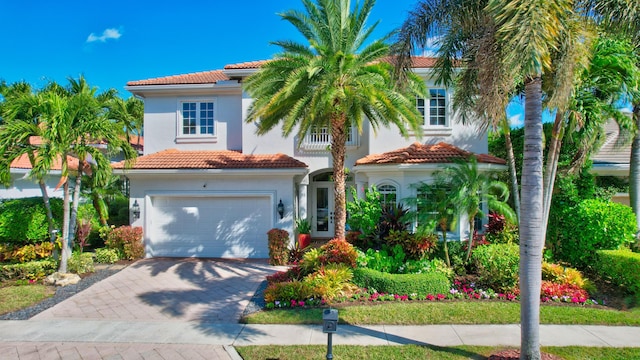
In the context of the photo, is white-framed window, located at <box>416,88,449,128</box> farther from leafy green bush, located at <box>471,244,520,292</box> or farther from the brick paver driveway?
the brick paver driveway

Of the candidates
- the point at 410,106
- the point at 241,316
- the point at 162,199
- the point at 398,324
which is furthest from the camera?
the point at 162,199

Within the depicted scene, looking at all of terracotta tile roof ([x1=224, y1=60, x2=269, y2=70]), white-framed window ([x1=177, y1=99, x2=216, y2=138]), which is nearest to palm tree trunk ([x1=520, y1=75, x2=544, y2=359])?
terracotta tile roof ([x1=224, y1=60, x2=269, y2=70])

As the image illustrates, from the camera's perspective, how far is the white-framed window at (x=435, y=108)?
14414 millimetres

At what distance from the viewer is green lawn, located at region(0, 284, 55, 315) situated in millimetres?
8891

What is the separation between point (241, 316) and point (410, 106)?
24.2 feet

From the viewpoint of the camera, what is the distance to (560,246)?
11.6 m

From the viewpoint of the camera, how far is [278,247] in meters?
12.7

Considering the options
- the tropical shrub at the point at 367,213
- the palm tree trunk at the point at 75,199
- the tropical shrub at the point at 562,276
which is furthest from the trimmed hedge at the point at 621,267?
the palm tree trunk at the point at 75,199

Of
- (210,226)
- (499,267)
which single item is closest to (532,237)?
(499,267)

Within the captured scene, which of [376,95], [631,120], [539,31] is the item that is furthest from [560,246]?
[539,31]

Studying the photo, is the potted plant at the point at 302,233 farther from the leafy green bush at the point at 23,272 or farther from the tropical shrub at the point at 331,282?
the leafy green bush at the point at 23,272

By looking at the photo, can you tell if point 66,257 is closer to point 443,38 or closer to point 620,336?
point 443,38

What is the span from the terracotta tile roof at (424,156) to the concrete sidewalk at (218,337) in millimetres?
6164

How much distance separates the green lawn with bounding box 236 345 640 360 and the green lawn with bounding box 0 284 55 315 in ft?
21.8
